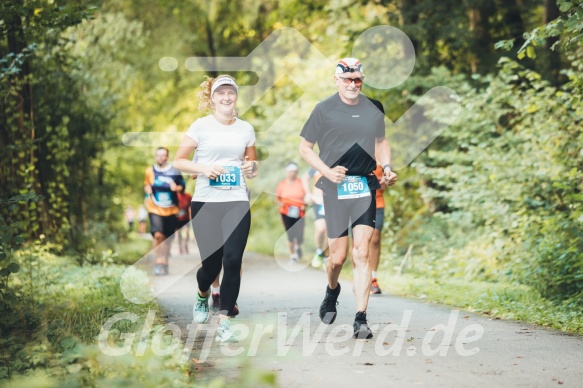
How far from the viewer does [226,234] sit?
24.7ft

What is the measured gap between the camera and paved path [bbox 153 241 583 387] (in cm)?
562

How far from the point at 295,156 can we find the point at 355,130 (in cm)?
1887

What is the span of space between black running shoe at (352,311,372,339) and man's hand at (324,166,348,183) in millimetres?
1170

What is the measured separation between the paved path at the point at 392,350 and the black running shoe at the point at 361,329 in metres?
0.09

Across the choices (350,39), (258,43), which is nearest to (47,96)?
(350,39)

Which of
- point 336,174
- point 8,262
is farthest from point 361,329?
point 8,262

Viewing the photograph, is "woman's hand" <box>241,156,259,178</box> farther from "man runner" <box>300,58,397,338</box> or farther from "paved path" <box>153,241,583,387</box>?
"paved path" <box>153,241,583,387</box>

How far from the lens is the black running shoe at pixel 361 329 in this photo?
7.19m

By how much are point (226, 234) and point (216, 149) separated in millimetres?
768

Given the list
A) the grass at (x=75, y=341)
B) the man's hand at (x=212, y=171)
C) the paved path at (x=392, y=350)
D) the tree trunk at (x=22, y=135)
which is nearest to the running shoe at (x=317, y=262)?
the grass at (x=75, y=341)

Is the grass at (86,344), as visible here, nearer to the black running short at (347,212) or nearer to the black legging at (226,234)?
the black legging at (226,234)

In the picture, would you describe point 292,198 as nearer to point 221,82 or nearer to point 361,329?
point 221,82

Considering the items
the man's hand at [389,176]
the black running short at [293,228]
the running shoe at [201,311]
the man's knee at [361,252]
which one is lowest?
the black running short at [293,228]

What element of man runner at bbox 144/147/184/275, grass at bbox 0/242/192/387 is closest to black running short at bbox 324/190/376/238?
grass at bbox 0/242/192/387
